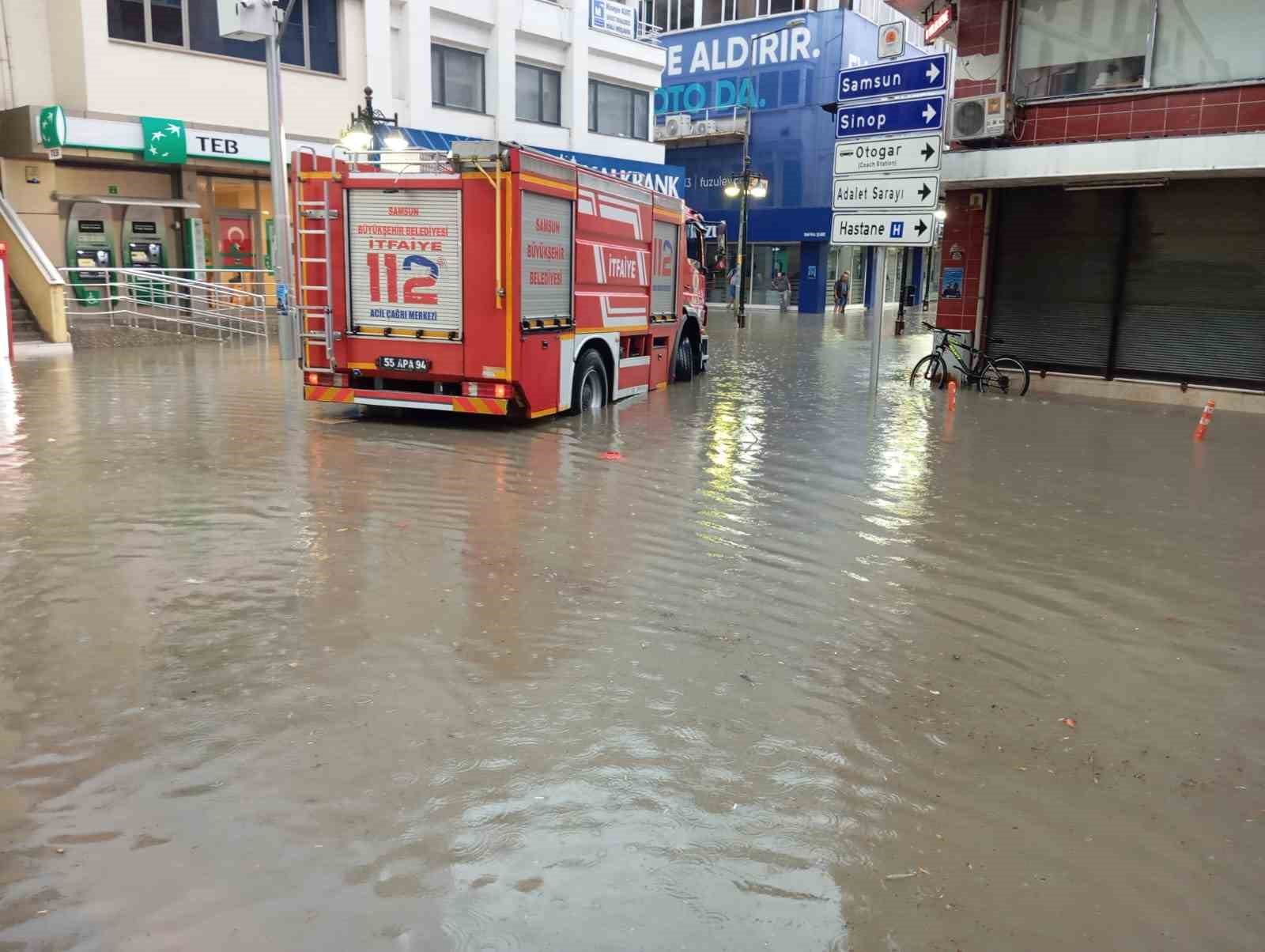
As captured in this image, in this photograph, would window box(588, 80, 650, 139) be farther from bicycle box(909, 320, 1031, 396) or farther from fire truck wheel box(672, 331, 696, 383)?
bicycle box(909, 320, 1031, 396)

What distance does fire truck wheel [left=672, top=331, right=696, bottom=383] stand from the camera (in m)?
17.5

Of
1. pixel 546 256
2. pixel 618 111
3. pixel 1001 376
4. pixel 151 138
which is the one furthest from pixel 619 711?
pixel 618 111

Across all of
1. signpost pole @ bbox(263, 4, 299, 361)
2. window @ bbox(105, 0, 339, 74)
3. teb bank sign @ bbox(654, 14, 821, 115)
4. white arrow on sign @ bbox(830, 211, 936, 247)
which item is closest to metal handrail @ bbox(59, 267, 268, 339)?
signpost pole @ bbox(263, 4, 299, 361)

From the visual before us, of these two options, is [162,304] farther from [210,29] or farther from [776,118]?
[776,118]

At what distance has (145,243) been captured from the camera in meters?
24.4

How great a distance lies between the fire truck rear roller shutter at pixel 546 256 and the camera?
1149 centimetres

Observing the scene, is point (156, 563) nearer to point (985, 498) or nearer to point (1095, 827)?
point (1095, 827)

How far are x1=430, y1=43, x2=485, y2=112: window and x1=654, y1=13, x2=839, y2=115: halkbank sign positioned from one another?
17.4 meters

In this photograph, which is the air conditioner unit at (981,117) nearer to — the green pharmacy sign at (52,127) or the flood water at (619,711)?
the flood water at (619,711)

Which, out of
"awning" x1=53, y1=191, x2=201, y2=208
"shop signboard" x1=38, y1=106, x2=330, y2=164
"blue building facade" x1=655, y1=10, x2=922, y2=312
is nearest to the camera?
"shop signboard" x1=38, y1=106, x2=330, y2=164

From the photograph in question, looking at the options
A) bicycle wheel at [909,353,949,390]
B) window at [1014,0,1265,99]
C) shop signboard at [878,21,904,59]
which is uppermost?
window at [1014,0,1265,99]

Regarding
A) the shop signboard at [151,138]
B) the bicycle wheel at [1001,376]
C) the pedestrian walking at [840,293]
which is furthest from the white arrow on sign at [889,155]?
the pedestrian walking at [840,293]

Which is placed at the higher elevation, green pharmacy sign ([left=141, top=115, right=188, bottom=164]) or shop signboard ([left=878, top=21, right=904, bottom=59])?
shop signboard ([left=878, top=21, right=904, bottom=59])

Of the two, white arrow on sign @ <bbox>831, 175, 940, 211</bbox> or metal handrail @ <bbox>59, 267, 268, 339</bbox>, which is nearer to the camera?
white arrow on sign @ <bbox>831, 175, 940, 211</bbox>
